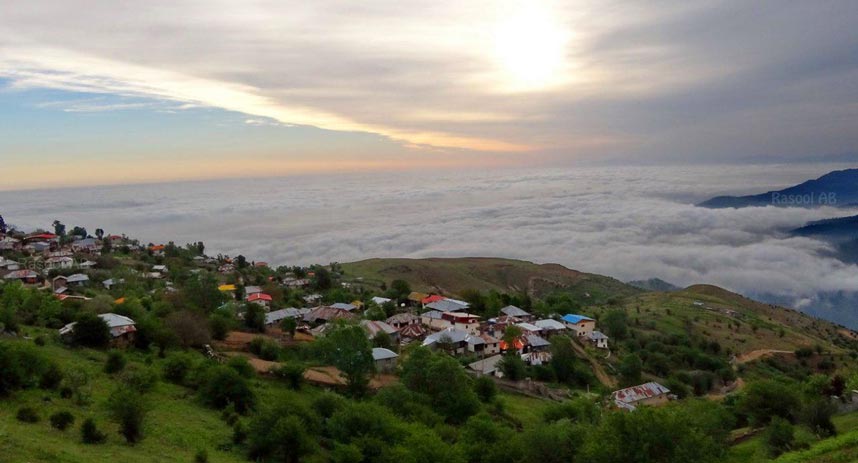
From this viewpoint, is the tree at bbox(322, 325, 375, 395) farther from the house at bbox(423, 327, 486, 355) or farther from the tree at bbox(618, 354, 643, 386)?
the tree at bbox(618, 354, 643, 386)

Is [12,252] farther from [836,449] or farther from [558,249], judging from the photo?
[558,249]

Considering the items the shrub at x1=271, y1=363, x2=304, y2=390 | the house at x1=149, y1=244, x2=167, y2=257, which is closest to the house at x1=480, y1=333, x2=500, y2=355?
the shrub at x1=271, y1=363, x2=304, y2=390

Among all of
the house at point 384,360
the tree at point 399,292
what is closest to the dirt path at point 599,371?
the house at point 384,360

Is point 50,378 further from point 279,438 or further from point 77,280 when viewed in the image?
point 77,280

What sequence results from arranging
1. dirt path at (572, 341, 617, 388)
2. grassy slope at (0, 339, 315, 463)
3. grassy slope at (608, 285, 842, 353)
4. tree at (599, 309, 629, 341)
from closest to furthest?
grassy slope at (0, 339, 315, 463) → dirt path at (572, 341, 617, 388) → tree at (599, 309, 629, 341) → grassy slope at (608, 285, 842, 353)

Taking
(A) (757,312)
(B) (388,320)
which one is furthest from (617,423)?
(A) (757,312)
